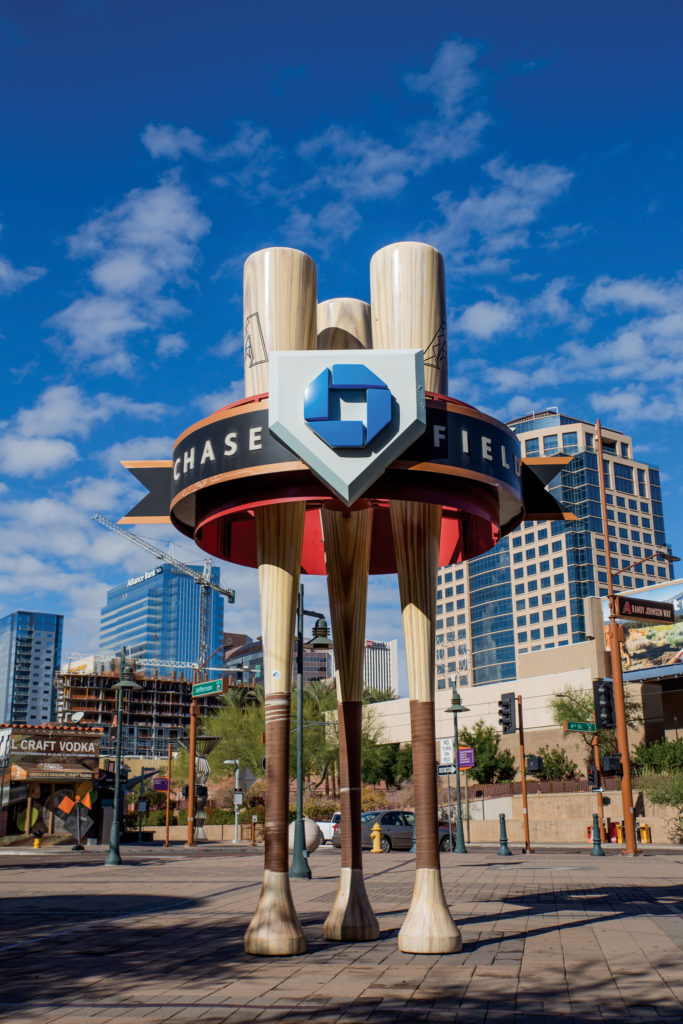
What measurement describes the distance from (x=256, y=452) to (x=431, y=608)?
104 inches

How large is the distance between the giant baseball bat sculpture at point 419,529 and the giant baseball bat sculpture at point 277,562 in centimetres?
93

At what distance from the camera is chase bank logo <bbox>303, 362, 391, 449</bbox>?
383 inches

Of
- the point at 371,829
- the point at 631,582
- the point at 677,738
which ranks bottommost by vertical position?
the point at 371,829

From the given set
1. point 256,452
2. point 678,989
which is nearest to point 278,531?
point 256,452

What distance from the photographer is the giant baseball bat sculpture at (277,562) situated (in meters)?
10.1

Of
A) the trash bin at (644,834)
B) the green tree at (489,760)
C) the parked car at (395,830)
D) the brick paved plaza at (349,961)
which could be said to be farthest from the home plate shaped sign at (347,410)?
the green tree at (489,760)

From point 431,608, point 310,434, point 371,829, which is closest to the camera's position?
point 310,434

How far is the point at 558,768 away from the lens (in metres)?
63.8

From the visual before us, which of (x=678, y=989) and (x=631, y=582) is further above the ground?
(x=631, y=582)

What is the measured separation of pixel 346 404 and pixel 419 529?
188 cm

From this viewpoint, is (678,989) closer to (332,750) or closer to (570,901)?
(570,901)

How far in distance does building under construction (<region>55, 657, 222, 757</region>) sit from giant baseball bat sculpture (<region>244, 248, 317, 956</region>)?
148 meters

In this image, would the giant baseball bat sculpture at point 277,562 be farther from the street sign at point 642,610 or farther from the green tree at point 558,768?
the green tree at point 558,768

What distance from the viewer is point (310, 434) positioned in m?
9.82
